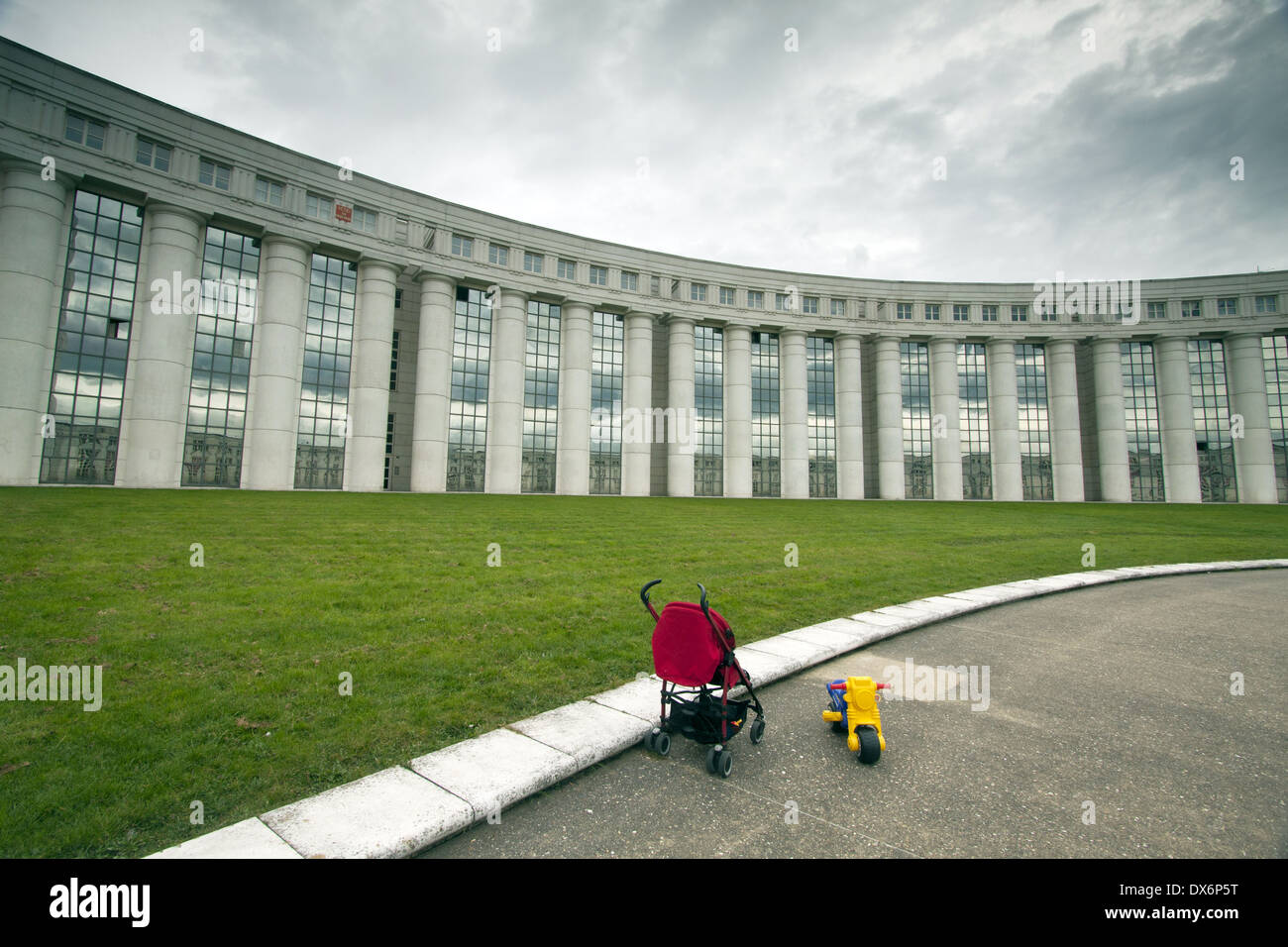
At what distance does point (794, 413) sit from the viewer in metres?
60.9

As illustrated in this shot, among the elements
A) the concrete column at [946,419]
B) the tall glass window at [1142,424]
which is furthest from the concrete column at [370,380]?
the tall glass window at [1142,424]

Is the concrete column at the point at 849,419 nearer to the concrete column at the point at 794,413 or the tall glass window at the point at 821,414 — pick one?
the tall glass window at the point at 821,414

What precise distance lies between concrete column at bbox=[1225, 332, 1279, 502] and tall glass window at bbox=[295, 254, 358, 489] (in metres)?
88.1

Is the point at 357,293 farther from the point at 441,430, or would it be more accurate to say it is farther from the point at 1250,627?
the point at 1250,627

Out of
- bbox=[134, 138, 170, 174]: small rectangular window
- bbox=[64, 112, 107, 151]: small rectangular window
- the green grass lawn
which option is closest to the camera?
the green grass lawn

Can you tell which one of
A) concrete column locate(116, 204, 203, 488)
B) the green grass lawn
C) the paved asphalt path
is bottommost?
the paved asphalt path

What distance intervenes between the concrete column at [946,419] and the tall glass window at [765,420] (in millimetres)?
17912

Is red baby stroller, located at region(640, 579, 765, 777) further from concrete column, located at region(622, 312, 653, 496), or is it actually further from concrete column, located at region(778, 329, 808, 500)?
concrete column, located at region(778, 329, 808, 500)

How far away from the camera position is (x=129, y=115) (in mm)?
36281

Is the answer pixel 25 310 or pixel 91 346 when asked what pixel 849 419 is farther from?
pixel 25 310

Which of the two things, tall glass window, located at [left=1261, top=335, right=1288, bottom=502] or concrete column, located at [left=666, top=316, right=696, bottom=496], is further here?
tall glass window, located at [left=1261, top=335, right=1288, bottom=502]

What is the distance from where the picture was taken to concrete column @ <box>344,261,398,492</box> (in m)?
44.3

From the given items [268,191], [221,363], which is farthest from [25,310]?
[268,191]

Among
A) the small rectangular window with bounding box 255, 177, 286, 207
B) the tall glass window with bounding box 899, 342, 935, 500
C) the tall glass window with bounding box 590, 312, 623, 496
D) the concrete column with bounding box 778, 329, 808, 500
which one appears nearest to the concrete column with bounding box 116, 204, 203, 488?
the small rectangular window with bounding box 255, 177, 286, 207
